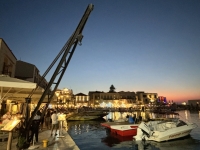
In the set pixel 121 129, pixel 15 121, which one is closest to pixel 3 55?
pixel 15 121

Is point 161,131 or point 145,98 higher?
point 145,98

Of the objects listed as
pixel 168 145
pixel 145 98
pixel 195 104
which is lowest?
pixel 168 145

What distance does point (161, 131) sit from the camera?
1920 centimetres

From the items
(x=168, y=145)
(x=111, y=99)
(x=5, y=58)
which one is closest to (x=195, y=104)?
(x=111, y=99)

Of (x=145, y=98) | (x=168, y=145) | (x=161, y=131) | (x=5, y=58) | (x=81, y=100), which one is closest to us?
(x=168, y=145)

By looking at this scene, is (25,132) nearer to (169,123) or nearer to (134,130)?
(134,130)

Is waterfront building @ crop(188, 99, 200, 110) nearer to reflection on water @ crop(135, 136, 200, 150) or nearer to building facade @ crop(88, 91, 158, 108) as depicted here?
building facade @ crop(88, 91, 158, 108)

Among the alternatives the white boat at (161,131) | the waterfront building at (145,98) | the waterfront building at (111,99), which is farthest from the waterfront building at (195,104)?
the white boat at (161,131)

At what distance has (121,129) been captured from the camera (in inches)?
867

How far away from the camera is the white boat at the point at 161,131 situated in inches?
752

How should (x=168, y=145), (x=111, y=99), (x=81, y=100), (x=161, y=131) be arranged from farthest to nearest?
(x=111, y=99) → (x=81, y=100) → (x=161, y=131) → (x=168, y=145)

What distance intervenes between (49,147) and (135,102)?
117 meters

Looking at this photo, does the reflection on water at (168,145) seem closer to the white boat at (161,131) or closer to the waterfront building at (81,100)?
the white boat at (161,131)

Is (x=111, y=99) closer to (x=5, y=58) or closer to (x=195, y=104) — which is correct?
(x=195, y=104)
